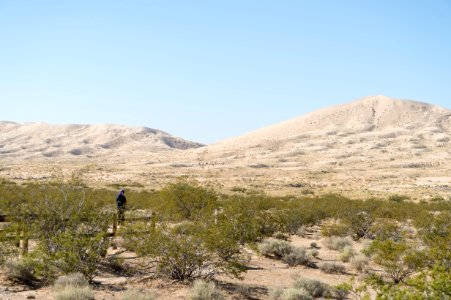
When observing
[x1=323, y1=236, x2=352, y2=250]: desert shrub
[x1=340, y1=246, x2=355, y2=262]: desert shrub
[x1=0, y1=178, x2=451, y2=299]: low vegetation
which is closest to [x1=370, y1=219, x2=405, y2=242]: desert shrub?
[x1=323, y1=236, x2=352, y2=250]: desert shrub

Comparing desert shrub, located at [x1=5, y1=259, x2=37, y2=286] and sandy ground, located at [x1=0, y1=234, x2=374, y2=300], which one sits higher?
desert shrub, located at [x1=5, y1=259, x2=37, y2=286]

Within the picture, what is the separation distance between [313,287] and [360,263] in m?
4.31

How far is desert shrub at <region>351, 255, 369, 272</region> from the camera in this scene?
14797 millimetres

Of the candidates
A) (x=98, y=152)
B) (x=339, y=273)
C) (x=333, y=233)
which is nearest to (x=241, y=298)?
(x=339, y=273)

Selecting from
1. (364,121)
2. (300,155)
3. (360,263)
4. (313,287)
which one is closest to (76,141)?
(300,155)

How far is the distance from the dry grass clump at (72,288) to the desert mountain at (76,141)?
12088cm

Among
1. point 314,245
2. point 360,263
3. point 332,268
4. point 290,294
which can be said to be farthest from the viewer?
point 314,245

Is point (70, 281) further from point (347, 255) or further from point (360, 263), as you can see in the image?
point (347, 255)

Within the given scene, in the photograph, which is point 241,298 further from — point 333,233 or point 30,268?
point 333,233

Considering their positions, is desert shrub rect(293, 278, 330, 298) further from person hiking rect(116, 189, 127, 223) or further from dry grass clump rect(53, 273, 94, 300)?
person hiking rect(116, 189, 127, 223)

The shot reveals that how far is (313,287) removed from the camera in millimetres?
11273

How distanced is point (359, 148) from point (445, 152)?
58.8ft

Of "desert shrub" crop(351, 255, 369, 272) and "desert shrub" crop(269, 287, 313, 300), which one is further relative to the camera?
"desert shrub" crop(351, 255, 369, 272)

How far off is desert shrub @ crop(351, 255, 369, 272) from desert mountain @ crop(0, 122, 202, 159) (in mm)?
119670
